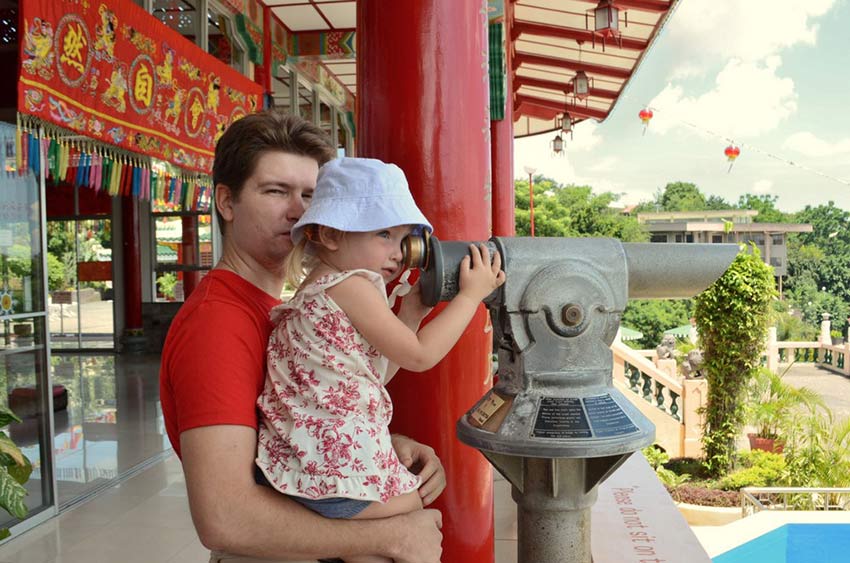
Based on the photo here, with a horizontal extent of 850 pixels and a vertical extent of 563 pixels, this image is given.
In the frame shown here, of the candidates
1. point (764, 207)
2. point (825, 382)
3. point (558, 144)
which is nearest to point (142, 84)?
point (558, 144)

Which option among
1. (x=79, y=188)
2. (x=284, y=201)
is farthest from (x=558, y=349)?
(x=79, y=188)

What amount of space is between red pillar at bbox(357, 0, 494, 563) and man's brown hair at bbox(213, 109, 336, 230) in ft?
1.56

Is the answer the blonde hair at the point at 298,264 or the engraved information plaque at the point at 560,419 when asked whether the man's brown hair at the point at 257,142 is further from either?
the engraved information plaque at the point at 560,419

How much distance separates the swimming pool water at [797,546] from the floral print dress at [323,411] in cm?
477

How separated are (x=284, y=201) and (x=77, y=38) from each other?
10.4 feet

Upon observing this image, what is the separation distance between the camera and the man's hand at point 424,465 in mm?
1214

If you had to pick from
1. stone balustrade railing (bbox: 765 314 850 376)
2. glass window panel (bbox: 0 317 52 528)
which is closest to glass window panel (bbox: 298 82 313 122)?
glass window panel (bbox: 0 317 52 528)

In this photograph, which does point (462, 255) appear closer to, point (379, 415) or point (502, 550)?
point (379, 415)

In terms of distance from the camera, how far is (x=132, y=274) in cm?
1152

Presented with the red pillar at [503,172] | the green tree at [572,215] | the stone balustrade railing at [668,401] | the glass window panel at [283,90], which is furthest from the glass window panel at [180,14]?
the green tree at [572,215]

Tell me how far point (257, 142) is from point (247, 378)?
15.7 inches

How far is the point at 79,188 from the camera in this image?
11750 mm

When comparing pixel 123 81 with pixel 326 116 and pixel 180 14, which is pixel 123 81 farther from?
pixel 326 116

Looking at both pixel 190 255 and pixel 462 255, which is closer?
pixel 462 255
